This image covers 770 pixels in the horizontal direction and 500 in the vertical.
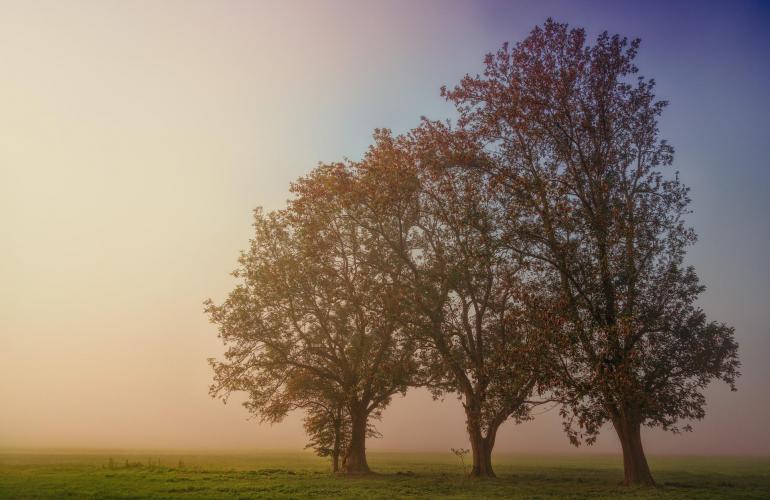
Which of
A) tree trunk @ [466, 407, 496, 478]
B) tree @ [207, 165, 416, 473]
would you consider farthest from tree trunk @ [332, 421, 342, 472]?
tree trunk @ [466, 407, 496, 478]

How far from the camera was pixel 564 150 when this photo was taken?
1303 inches

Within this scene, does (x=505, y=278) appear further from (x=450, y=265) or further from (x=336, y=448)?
(x=336, y=448)

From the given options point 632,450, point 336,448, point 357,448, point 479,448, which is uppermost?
point 632,450

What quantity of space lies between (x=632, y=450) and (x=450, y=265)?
16.2 m

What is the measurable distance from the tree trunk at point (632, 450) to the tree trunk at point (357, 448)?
781 inches

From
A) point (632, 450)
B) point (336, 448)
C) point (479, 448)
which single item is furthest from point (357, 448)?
point (632, 450)

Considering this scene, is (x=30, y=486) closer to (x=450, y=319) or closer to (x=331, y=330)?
(x=331, y=330)

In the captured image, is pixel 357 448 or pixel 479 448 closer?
pixel 479 448

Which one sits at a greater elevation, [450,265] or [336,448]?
[450,265]

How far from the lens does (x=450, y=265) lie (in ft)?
119

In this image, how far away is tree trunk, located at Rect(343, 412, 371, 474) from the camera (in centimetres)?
4197

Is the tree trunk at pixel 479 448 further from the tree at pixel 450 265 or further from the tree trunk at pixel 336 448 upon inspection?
the tree trunk at pixel 336 448

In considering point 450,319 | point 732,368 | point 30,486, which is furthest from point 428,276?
point 30,486

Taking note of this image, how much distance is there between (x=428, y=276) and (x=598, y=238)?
11.5 meters
